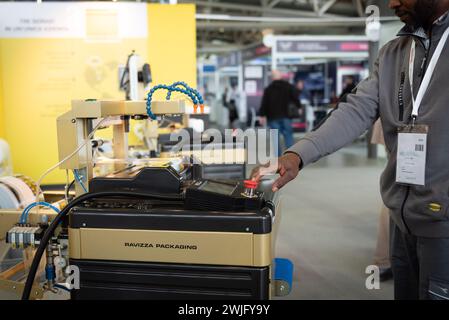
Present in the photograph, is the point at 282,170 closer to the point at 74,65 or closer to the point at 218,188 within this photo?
the point at 218,188

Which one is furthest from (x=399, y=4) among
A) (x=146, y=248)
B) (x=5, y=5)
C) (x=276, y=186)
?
(x=5, y=5)

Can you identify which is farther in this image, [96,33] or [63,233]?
[96,33]

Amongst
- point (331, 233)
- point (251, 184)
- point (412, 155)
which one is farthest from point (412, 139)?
point (331, 233)

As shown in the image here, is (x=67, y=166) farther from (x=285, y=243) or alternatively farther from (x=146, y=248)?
(x=285, y=243)

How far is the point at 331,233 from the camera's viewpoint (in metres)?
4.31

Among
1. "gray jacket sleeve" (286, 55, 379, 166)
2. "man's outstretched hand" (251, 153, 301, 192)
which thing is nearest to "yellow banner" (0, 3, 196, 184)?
"gray jacket sleeve" (286, 55, 379, 166)

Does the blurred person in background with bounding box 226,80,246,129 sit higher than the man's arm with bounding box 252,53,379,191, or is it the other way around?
the man's arm with bounding box 252,53,379,191

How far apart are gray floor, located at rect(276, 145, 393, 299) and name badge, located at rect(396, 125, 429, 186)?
1719 mm

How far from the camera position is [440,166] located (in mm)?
1319

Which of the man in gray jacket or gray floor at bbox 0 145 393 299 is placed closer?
the man in gray jacket

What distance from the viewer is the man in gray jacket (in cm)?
132

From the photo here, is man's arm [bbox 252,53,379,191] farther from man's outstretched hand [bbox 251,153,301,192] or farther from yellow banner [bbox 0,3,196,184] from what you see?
yellow banner [bbox 0,3,196,184]

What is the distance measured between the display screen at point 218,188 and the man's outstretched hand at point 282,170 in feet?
0.26

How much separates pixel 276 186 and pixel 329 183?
220 inches
